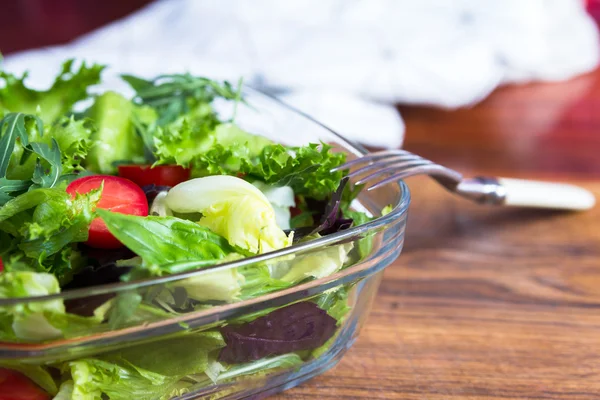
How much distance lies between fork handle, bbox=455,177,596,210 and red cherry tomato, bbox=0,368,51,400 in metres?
0.87

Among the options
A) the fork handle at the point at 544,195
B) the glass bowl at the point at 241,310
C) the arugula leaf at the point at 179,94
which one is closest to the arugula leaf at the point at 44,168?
the glass bowl at the point at 241,310

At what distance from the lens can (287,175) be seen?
0.94 meters

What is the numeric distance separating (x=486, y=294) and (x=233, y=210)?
1.88ft

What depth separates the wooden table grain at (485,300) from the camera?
940mm

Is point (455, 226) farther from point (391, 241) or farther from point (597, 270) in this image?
point (391, 241)

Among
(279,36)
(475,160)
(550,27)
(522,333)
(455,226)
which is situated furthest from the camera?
(550,27)

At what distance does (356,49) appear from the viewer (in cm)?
217

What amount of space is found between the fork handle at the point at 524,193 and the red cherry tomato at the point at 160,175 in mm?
565

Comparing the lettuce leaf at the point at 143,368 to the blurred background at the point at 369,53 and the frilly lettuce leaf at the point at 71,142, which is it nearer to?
the frilly lettuce leaf at the point at 71,142

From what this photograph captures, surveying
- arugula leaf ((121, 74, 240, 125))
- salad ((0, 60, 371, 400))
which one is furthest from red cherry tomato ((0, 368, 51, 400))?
arugula leaf ((121, 74, 240, 125))

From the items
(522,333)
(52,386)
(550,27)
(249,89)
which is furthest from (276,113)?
(550,27)

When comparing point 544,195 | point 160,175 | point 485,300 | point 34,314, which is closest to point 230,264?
point 34,314

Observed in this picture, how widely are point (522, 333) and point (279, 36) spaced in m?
1.44

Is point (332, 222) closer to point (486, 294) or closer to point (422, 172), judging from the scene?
point (422, 172)
